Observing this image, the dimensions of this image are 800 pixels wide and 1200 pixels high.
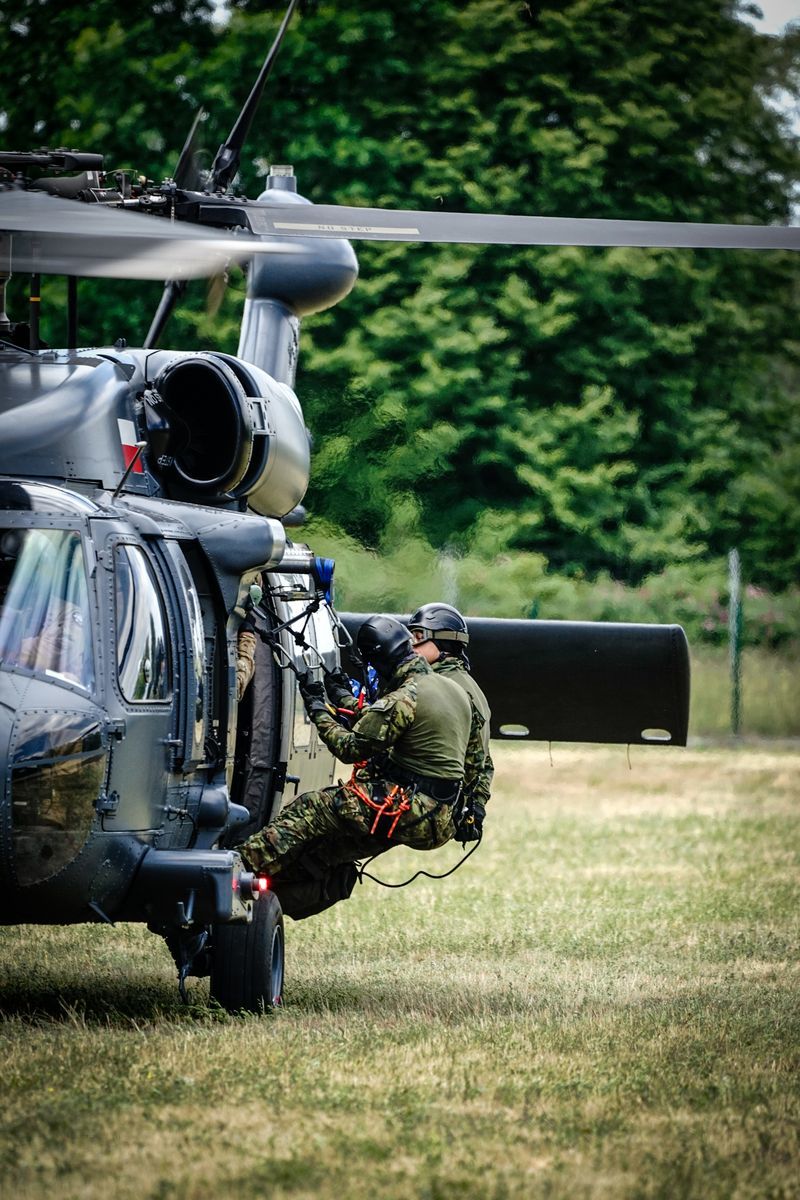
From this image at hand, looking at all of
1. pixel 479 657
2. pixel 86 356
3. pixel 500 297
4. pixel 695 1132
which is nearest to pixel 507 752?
pixel 500 297

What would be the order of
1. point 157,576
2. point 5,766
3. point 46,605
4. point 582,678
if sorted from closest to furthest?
point 5,766 → point 46,605 → point 157,576 → point 582,678

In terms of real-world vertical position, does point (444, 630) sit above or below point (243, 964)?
above

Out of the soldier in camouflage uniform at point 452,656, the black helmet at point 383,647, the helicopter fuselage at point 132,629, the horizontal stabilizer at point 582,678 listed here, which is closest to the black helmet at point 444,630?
the soldier in camouflage uniform at point 452,656

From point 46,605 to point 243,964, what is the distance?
1.89m

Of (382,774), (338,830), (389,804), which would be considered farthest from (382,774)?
(338,830)

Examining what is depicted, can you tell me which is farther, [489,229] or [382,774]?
[382,774]

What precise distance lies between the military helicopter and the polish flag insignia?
0.01 meters

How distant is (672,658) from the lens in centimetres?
1107

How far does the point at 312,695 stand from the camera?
863 cm

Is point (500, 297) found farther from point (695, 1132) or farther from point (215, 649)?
point (695, 1132)

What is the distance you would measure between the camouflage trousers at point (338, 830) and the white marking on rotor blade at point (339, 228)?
2.38 m

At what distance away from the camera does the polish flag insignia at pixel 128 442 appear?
8211 millimetres

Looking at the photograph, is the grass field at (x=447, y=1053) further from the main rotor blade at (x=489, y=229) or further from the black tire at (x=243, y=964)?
the main rotor blade at (x=489, y=229)

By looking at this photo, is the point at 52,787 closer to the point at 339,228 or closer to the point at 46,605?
the point at 46,605
